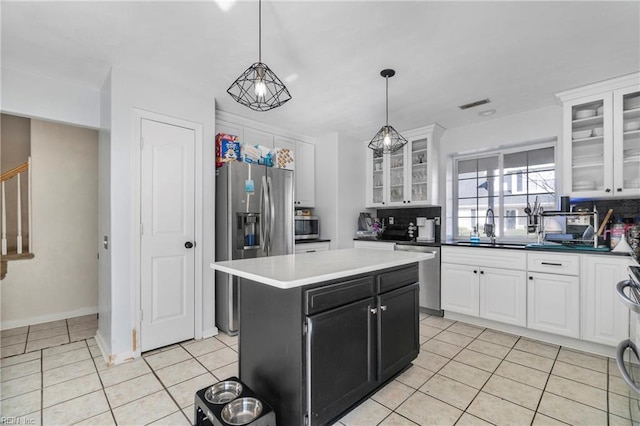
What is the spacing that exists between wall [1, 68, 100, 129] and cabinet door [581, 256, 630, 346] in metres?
4.86

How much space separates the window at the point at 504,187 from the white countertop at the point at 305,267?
228 centimetres

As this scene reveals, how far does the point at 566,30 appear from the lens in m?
2.08

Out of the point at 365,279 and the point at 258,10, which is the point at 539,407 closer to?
the point at 365,279

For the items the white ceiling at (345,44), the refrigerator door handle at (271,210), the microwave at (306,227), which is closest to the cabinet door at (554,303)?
the white ceiling at (345,44)

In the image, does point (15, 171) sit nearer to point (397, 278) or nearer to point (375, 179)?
point (397, 278)

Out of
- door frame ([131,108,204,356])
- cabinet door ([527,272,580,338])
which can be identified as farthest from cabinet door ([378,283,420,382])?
door frame ([131,108,204,356])

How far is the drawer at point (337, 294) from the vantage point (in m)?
1.62

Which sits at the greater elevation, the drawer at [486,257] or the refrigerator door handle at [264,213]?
the refrigerator door handle at [264,213]

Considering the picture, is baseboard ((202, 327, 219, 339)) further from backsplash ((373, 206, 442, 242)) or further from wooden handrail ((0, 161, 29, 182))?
backsplash ((373, 206, 442, 242))

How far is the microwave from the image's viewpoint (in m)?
4.25

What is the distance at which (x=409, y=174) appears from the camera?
4.43 meters

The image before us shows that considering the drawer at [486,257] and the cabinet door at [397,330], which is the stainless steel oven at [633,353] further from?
the drawer at [486,257]

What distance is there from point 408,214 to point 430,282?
4.02 feet

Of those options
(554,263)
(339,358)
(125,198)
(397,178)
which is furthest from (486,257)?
(125,198)
